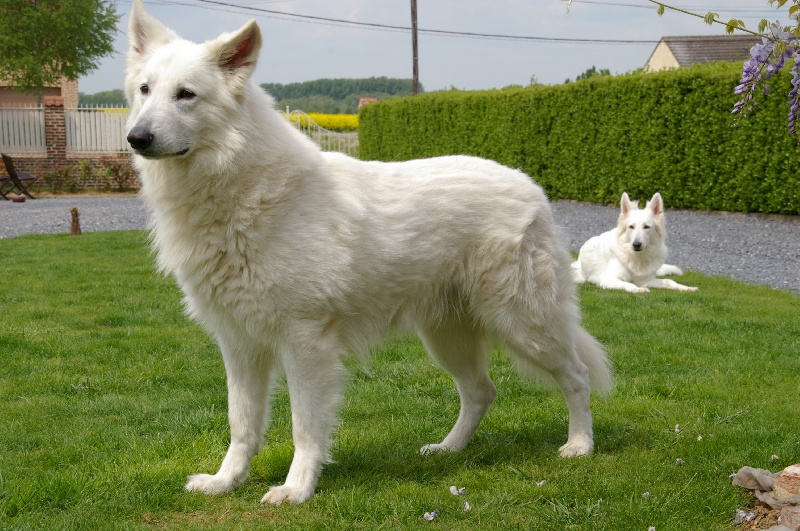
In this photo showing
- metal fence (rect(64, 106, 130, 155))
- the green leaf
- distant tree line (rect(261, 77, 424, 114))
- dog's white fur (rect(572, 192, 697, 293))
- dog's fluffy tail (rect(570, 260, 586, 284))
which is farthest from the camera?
distant tree line (rect(261, 77, 424, 114))

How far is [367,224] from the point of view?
3785mm

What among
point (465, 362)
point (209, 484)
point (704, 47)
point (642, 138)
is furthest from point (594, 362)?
point (704, 47)

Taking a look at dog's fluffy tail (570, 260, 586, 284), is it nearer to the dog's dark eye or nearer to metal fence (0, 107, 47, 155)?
the dog's dark eye

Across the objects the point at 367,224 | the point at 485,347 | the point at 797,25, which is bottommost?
the point at 485,347

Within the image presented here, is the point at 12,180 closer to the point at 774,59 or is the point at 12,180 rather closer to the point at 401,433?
the point at 401,433

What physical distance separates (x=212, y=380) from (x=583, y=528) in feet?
9.72

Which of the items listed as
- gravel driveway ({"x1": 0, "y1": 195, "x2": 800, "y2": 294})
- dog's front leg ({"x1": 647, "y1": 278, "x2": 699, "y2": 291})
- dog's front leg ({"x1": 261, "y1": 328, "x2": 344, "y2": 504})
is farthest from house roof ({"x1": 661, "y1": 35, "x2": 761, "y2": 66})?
dog's front leg ({"x1": 261, "y1": 328, "x2": 344, "y2": 504})

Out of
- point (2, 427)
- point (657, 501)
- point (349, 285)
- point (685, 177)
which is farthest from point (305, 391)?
point (685, 177)

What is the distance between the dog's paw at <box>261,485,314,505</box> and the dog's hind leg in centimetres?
102

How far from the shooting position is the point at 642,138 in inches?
637

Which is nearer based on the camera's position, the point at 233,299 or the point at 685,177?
the point at 233,299

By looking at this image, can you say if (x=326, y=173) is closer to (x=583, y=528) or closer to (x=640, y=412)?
(x=583, y=528)

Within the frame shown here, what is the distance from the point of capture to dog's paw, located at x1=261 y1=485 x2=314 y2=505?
11.5 feet

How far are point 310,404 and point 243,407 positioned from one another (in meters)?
0.39
